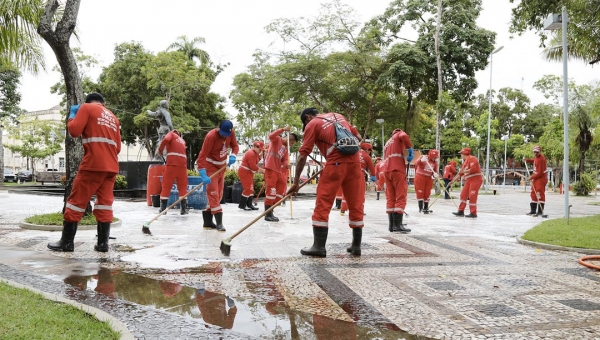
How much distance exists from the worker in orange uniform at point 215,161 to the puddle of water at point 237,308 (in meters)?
3.52

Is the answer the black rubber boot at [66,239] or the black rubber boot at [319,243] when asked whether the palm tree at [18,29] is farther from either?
the black rubber boot at [319,243]

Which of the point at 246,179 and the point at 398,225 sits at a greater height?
the point at 246,179

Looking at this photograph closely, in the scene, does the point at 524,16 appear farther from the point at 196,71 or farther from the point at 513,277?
the point at 196,71

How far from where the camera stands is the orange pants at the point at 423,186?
13.9 metres

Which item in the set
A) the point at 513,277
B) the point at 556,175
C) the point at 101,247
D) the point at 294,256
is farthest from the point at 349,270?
the point at 556,175

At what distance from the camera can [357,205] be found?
6.55m

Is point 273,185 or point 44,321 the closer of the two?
point 44,321

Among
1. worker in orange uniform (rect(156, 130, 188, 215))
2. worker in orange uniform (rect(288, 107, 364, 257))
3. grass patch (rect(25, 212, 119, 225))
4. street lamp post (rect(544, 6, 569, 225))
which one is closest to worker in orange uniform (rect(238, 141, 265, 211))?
worker in orange uniform (rect(156, 130, 188, 215))

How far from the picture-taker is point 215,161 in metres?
8.82

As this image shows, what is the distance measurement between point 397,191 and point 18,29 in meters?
8.79

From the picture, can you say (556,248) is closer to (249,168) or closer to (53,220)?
(249,168)

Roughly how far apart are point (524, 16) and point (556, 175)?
128 feet

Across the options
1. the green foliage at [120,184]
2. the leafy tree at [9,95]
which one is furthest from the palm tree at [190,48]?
the green foliage at [120,184]

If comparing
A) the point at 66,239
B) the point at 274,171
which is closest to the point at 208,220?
the point at 274,171
